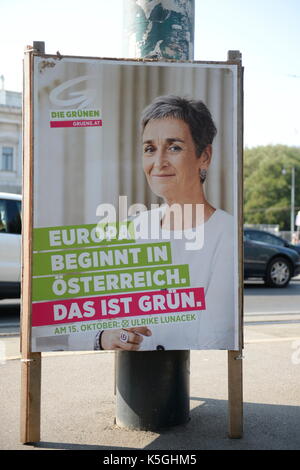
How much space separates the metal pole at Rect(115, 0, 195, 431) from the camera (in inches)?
169

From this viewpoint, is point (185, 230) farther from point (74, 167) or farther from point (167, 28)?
point (167, 28)

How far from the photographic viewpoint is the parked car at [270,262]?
16172 millimetres

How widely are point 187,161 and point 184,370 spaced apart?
143cm

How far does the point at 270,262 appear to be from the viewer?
16.3 metres

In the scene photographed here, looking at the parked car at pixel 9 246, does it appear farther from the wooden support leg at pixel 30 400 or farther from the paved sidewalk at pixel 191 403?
the wooden support leg at pixel 30 400

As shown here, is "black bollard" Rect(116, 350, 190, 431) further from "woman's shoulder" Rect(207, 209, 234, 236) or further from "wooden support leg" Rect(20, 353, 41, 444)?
"woman's shoulder" Rect(207, 209, 234, 236)

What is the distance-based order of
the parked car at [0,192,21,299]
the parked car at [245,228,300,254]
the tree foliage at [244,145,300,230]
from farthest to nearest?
the tree foliage at [244,145,300,230] → the parked car at [245,228,300,254] → the parked car at [0,192,21,299]

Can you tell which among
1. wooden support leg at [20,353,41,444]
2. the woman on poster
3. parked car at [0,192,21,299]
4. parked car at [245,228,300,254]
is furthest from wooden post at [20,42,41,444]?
parked car at [245,228,300,254]

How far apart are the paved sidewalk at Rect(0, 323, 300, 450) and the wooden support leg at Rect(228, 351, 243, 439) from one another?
80 mm

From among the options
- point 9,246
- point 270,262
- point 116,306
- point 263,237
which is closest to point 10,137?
point 263,237

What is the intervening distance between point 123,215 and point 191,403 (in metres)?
1.79

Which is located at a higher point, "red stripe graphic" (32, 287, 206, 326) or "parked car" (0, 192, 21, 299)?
"parked car" (0, 192, 21, 299)

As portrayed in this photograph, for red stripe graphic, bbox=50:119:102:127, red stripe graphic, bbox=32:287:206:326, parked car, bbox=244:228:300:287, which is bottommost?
red stripe graphic, bbox=32:287:206:326

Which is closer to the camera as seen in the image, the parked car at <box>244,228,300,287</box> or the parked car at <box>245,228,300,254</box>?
the parked car at <box>244,228,300,287</box>
